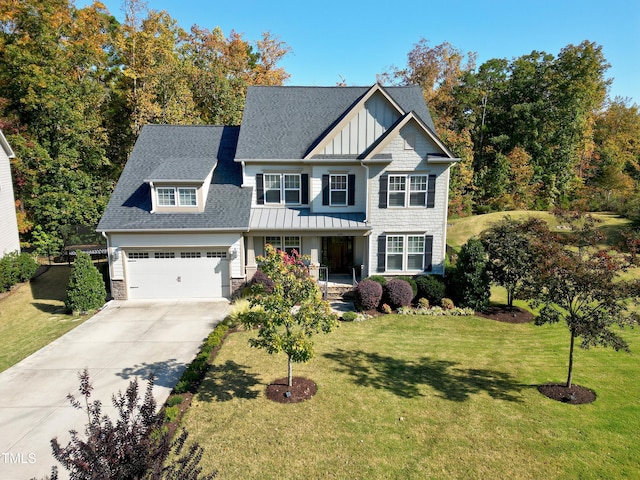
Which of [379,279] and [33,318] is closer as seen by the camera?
[33,318]

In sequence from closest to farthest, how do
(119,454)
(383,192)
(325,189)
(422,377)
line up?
(119,454) < (422,377) < (383,192) < (325,189)

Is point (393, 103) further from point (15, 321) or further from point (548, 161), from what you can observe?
point (548, 161)

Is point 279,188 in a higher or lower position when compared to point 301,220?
higher

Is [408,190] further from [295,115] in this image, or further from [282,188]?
[295,115]

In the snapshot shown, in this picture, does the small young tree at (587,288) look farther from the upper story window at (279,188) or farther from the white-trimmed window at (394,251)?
the upper story window at (279,188)

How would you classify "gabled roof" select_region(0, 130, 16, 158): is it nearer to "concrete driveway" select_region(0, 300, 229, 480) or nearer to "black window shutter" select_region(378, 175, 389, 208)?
"concrete driveway" select_region(0, 300, 229, 480)

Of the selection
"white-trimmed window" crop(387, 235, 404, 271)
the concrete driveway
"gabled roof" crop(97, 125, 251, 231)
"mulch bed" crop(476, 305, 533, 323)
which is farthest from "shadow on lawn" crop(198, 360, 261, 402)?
"mulch bed" crop(476, 305, 533, 323)

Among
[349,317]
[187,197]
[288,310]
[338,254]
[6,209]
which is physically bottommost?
[349,317]

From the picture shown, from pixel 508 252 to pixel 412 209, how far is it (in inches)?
187

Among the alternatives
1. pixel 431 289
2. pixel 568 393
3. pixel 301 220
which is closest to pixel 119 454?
pixel 568 393

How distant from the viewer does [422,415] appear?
9883 millimetres

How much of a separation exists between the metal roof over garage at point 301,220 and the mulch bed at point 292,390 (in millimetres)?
8883

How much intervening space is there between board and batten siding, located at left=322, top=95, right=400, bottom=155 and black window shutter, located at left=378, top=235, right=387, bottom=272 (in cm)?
453

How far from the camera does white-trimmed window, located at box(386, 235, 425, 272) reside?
1936cm
